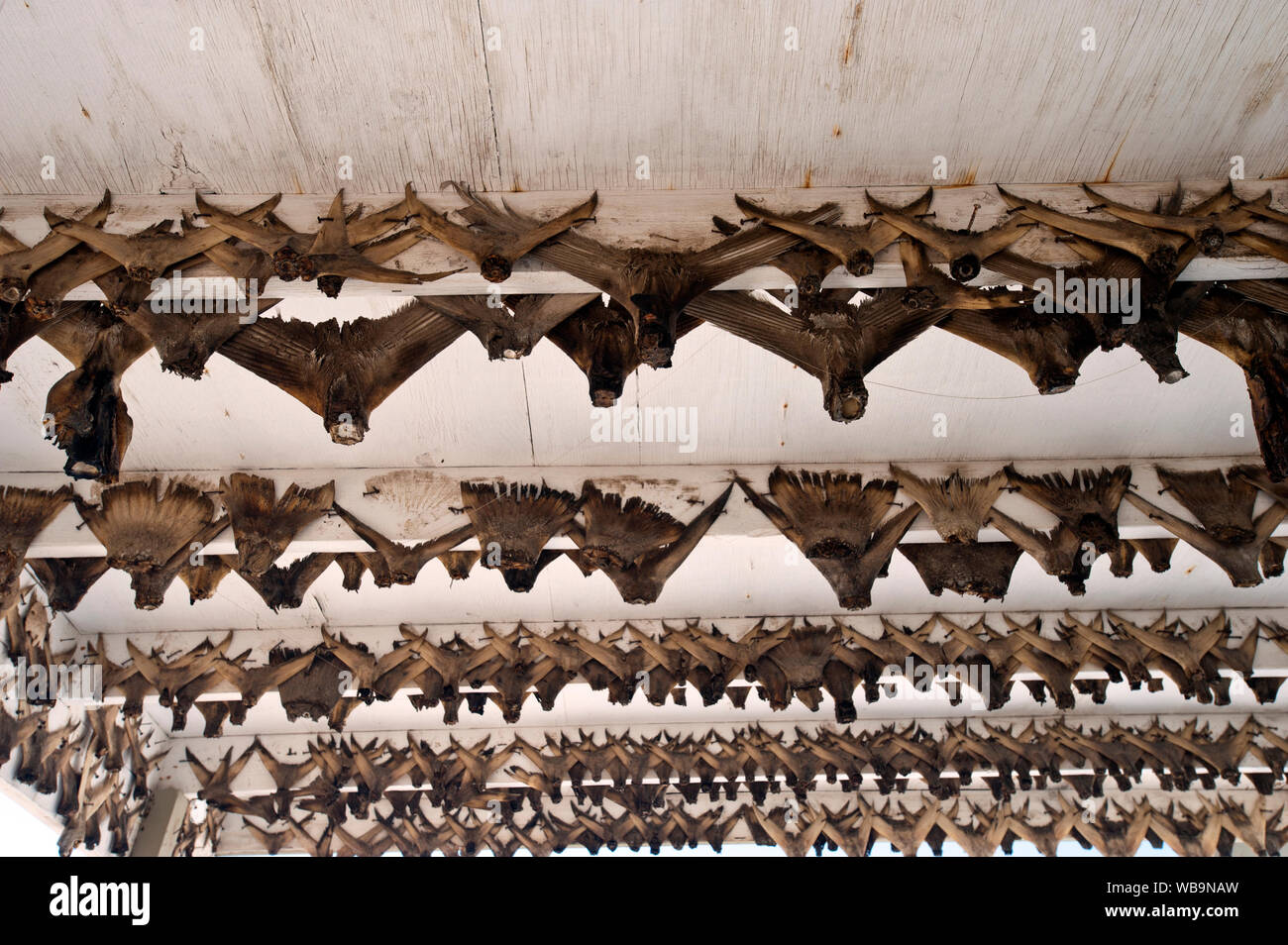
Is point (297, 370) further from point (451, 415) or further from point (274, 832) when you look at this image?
point (274, 832)

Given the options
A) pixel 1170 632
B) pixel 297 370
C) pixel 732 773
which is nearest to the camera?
pixel 297 370

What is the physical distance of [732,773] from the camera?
9.30 m

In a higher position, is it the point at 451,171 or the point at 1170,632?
the point at 451,171

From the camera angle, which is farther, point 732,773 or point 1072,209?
point 732,773

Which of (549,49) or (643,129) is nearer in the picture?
(549,49)

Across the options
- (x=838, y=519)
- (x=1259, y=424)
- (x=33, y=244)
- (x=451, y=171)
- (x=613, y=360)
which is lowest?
(x=838, y=519)

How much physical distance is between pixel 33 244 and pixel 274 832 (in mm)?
7934

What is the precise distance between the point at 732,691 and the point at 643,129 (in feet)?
17.9

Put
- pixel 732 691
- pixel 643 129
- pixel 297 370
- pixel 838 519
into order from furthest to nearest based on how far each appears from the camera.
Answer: pixel 732 691
pixel 838 519
pixel 297 370
pixel 643 129

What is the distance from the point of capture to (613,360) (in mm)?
4367

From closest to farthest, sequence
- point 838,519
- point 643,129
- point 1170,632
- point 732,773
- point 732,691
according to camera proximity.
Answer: point 643,129 → point 838,519 → point 1170,632 → point 732,691 → point 732,773

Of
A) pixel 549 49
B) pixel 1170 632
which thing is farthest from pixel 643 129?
pixel 1170 632

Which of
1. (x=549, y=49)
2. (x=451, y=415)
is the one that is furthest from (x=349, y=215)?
(x=451, y=415)

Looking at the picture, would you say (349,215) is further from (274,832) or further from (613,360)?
(274,832)
